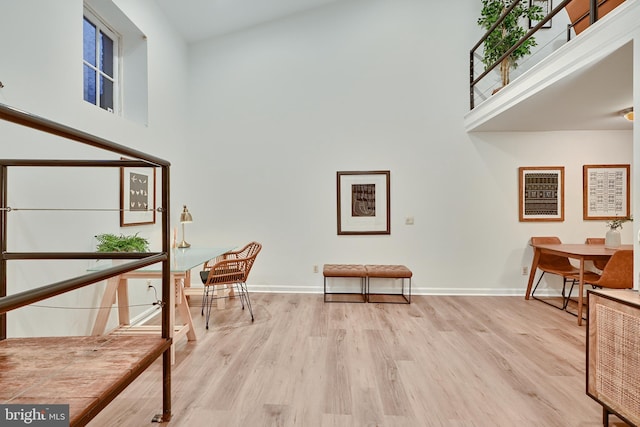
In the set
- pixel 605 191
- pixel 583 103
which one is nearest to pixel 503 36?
pixel 583 103

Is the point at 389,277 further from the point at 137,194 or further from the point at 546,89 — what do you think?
the point at 137,194

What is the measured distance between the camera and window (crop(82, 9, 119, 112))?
288 cm

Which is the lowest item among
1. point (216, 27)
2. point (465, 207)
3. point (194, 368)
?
point (194, 368)

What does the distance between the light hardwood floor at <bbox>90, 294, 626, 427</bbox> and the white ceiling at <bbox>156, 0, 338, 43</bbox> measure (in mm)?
3758

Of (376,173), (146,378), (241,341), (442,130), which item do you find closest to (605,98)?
(442,130)

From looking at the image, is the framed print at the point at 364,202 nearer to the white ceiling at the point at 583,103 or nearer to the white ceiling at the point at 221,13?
the white ceiling at the point at 583,103

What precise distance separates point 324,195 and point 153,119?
236 centimetres

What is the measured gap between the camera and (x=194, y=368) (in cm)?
235

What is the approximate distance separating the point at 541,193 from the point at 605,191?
2.76 ft

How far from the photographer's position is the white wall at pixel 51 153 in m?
1.95

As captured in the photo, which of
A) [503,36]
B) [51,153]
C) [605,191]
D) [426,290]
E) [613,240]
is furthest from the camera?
[426,290]

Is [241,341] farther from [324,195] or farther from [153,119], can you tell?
[153,119]

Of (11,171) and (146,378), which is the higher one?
(11,171)

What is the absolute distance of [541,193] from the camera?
→ 14.2 ft
